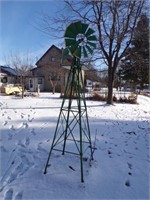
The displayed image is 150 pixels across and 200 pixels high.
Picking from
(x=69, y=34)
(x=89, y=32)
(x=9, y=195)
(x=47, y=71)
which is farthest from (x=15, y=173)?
(x=47, y=71)

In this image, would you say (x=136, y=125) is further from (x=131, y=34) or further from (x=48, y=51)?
(x=48, y=51)

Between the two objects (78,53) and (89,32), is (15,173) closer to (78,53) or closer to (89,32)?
(78,53)

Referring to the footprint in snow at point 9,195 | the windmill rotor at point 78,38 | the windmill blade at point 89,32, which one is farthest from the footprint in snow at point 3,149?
the windmill blade at point 89,32

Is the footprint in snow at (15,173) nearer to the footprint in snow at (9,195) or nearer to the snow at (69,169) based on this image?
the snow at (69,169)

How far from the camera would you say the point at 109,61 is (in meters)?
12.3

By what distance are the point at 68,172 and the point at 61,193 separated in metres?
0.54

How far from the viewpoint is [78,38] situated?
3.17 meters

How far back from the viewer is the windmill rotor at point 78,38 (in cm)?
312

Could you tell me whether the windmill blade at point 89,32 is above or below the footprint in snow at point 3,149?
above

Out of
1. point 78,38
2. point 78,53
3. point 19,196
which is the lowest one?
point 19,196

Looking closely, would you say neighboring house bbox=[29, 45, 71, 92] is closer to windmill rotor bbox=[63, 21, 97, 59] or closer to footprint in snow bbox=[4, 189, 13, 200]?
windmill rotor bbox=[63, 21, 97, 59]

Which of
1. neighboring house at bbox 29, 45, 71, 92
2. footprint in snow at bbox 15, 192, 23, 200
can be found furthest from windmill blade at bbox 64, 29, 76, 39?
neighboring house at bbox 29, 45, 71, 92

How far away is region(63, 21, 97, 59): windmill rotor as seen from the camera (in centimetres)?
312

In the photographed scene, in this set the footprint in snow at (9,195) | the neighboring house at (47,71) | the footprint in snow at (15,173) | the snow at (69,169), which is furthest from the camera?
the neighboring house at (47,71)
